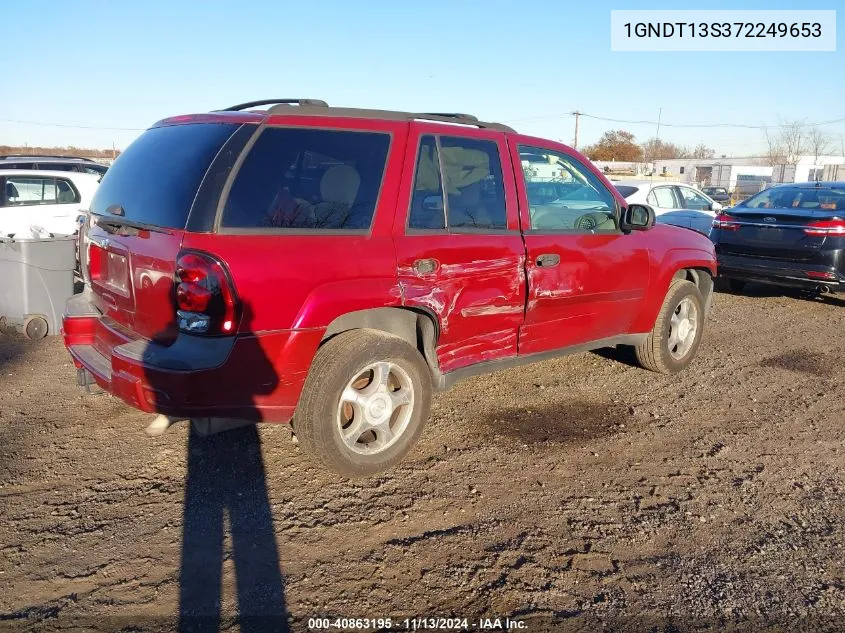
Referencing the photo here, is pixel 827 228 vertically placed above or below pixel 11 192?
below

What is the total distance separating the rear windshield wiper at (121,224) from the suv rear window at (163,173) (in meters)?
0.02

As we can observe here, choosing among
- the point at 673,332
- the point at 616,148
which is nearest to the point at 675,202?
the point at 673,332

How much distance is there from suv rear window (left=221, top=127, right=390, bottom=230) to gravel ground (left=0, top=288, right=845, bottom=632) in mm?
1434

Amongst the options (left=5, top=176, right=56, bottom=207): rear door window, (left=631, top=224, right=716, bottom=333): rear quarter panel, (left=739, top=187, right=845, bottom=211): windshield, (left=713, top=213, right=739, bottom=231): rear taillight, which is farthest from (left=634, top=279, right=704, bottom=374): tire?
(left=5, top=176, right=56, bottom=207): rear door window

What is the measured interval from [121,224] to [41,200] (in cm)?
733

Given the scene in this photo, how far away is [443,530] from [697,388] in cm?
307

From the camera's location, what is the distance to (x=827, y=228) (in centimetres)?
797

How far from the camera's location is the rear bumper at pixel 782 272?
7.95m

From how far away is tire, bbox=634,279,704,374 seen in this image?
5523 mm

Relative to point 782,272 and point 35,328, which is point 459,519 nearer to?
point 35,328

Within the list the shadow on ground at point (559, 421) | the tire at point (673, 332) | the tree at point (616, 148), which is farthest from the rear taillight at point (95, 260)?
the tree at point (616, 148)

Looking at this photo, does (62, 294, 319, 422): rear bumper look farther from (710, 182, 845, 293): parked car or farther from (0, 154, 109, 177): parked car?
(0, 154, 109, 177): parked car

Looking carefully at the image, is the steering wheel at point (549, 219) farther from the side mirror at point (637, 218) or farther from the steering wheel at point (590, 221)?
the side mirror at point (637, 218)

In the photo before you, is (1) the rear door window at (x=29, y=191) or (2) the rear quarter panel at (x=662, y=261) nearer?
(2) the rear quarter panel at (x=662, y=261)
